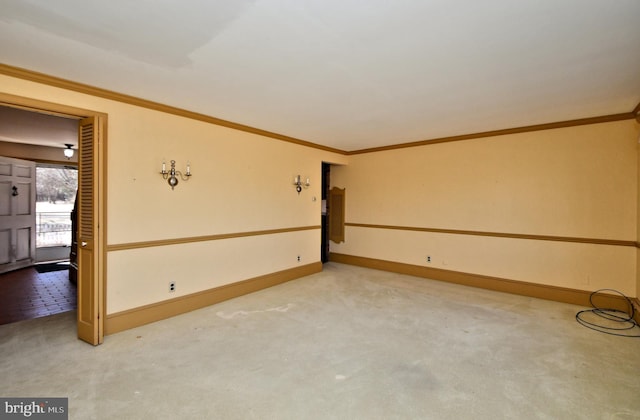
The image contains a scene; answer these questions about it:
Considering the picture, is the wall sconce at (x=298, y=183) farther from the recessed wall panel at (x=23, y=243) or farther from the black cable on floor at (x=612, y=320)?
the recessed wall panel at (x=23, y=243)

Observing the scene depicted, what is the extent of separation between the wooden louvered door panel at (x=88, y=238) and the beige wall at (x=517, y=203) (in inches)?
182

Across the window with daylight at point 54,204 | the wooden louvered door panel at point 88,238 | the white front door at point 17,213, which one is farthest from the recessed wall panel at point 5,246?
the wooden louvered door panel at point 88,238

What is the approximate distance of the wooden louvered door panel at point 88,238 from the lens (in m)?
2.98

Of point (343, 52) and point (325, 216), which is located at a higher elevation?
point (343, 52)

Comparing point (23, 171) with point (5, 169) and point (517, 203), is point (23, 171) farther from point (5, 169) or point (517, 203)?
point (517, 203)

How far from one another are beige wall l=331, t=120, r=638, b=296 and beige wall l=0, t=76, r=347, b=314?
191 centimetres

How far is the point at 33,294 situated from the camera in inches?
179

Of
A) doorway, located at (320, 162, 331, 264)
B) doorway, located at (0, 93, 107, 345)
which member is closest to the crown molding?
doorway, located at (0, 93, 107, 345)

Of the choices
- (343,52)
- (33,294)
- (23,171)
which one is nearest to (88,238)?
(33,294)

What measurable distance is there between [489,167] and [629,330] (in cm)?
261

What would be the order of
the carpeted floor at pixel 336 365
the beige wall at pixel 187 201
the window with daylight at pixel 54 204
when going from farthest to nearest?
the window with daylight at pixel 54 204
the beige wall at pixel 187 201
the carpeted floor at pixel 336 365

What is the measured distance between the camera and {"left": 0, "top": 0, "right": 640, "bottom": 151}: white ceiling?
1.83 metres

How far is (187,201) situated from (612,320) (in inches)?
210

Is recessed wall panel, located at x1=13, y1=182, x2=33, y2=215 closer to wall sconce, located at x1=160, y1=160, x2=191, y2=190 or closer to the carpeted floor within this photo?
the carpeted floor
